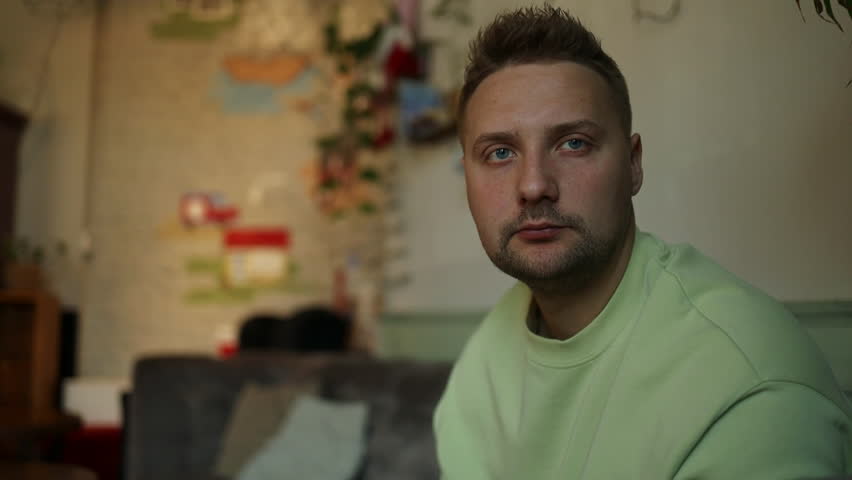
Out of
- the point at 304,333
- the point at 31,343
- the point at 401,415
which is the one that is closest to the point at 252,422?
the point at 401,415

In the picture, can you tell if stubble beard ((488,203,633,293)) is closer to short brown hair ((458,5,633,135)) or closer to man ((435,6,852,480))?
man ((435,6,852,480))

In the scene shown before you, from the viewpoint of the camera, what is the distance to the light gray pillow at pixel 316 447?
2.80 meters

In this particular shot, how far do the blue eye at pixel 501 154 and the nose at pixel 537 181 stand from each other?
0.04m

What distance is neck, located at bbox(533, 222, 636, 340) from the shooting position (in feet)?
3.24

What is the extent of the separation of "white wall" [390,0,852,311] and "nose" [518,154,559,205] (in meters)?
0.19

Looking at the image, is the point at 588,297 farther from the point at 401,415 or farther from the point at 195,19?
the point at 195,19

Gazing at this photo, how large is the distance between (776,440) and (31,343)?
5360 mm

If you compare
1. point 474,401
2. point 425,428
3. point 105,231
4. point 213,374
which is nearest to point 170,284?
point 105,231

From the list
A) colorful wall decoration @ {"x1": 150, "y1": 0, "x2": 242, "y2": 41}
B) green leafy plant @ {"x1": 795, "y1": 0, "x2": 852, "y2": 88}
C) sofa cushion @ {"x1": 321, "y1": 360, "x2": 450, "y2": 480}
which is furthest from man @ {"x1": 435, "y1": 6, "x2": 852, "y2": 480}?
colorful wall decoration @ {"x1": 150, "y1": 0, "x2": 242, "y2": 41}

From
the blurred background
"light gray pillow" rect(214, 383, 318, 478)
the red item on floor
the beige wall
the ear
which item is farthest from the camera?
the beige wall

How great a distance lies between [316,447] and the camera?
2852mm

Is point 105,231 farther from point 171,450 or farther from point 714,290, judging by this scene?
point 714,290

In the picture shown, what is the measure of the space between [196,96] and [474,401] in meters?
5.71

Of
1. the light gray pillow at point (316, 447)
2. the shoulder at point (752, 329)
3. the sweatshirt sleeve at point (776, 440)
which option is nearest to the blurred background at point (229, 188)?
the light gray pillow at point (316, 447)
